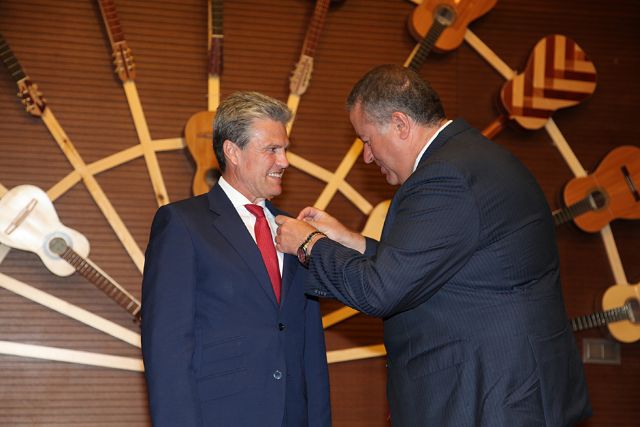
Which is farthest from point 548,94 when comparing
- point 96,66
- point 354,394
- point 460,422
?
A: point 460,422

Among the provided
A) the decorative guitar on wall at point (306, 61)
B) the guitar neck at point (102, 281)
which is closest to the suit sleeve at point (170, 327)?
the guitar neck at point (102, 281)

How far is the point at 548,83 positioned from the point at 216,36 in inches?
70.5

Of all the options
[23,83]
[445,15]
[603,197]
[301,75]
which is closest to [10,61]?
[23,83]

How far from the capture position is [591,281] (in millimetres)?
4473

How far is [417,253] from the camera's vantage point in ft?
7.08

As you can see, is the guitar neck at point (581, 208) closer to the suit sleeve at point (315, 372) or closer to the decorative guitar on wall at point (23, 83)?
the suit sleeve at point (315, 372)

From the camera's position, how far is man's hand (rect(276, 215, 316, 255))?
247 cm

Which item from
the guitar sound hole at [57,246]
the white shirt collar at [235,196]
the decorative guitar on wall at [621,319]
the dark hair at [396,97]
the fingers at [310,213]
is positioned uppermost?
the guitar sound hole at [57,246]

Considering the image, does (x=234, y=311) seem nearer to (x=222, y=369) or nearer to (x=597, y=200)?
(x=222, y=369)

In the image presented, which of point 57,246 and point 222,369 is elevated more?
point 57,246

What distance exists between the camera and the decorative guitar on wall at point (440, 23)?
4.21 metres

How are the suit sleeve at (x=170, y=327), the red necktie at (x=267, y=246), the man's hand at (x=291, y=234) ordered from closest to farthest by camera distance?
the suit sleeve at (x=170, y=327), the man's hand at (x=291, y=234), the red necktie at (x=267, y=246)

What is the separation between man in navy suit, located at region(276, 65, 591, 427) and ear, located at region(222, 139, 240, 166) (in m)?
0.53

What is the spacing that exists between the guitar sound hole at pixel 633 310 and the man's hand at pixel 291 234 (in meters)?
2.48
